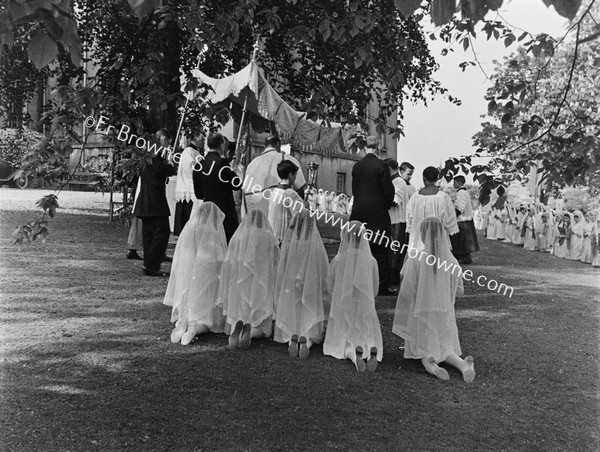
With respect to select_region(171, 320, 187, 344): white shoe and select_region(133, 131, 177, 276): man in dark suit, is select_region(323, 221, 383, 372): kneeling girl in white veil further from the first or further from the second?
select_region(133, 131, 177, 276): man in dark suit

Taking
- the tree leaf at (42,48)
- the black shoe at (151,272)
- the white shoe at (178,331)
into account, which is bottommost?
the white shoe at (178,331)

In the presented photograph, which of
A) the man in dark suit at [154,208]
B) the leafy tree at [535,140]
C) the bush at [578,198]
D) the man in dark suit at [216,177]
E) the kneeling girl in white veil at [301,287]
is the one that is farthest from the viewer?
the bush at [578,198]

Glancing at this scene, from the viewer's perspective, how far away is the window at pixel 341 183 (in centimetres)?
3496

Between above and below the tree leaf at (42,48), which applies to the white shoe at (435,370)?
below

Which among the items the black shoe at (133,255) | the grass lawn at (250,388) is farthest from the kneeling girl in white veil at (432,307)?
the black shoe at (133,255)

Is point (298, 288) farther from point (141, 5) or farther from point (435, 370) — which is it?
point (141, 5)

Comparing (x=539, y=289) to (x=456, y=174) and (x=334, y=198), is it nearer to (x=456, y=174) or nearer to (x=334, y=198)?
(x=456, y=174)

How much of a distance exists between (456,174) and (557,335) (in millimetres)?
3610

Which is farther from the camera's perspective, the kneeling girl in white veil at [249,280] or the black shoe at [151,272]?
the black shoe at [151,272]

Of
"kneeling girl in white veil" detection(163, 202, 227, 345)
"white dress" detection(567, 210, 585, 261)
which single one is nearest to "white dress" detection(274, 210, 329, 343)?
"kneeling girl in white veil" detection(163, 202, 227, 345)

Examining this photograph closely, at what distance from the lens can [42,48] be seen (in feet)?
7.88

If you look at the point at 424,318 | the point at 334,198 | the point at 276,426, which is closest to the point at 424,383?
the point at 424,318

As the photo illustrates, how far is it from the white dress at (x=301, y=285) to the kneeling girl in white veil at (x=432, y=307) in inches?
33.8

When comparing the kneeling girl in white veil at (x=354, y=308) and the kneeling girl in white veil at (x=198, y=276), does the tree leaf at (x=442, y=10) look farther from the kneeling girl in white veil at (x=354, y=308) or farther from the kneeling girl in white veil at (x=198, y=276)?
the kneeling girl in white veil at (x=198, y=276)
